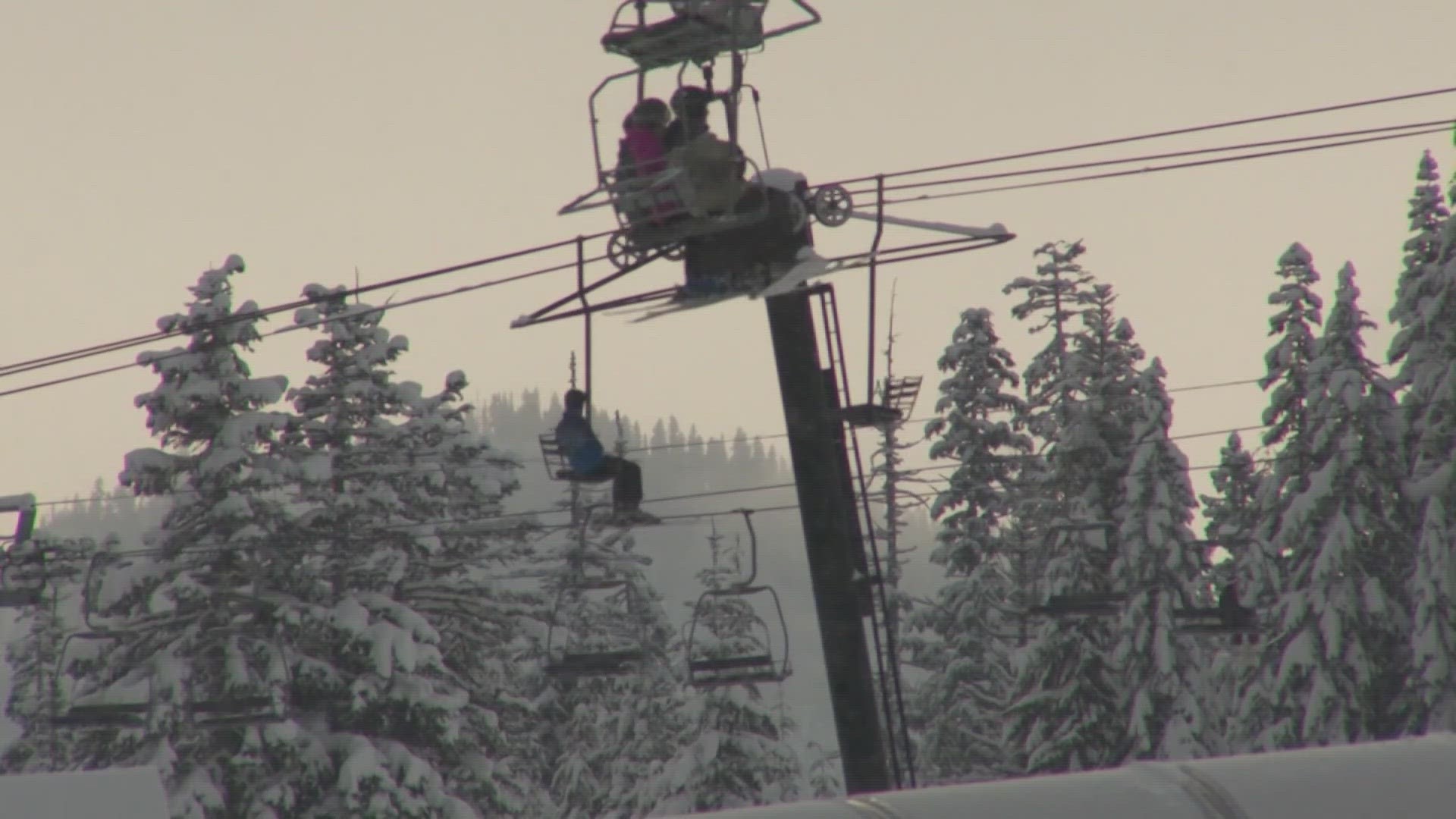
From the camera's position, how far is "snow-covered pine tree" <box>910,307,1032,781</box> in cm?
4312

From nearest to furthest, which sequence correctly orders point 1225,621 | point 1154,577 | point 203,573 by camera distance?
point 1225,621, point 203,573, point 1154,577

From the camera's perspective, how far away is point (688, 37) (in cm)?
1304

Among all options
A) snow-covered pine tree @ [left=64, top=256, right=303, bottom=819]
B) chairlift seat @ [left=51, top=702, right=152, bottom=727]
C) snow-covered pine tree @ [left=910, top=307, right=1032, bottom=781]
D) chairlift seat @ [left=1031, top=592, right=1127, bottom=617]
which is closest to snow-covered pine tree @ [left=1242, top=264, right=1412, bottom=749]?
snow-covered pine tree @ [left=910, top=307, right=1032, bottom=781]

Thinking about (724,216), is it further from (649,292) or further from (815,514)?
(815,514)

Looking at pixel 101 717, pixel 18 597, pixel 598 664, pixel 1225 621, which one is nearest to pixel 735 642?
pixel 101 717

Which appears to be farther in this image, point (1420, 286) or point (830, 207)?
point (1420, 286)

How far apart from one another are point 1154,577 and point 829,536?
26228mm

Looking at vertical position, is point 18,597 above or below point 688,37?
below

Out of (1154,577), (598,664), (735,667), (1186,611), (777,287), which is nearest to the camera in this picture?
(777,287)

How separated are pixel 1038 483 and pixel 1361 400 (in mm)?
6790

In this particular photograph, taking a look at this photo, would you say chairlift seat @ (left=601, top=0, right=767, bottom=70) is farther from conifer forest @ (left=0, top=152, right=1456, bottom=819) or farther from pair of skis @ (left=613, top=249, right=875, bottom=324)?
conifer forest @ (left=0, top=152, right=1456, bottom=819)

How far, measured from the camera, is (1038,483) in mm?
39781

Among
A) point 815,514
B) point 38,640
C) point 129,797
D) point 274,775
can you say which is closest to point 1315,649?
point 274,775

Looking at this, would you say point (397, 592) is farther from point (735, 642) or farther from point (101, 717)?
point (101, 717)
